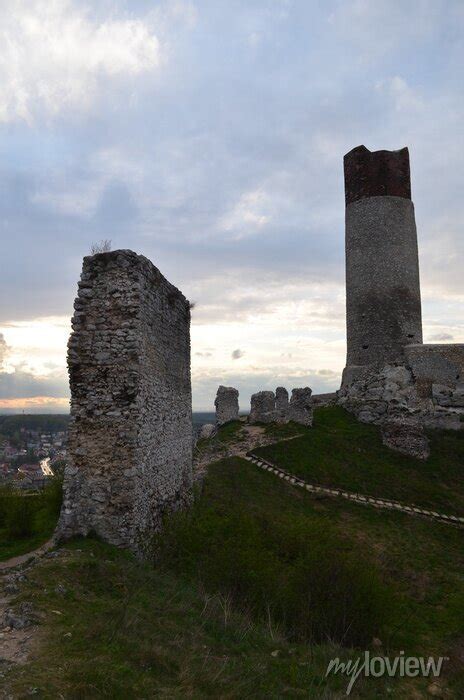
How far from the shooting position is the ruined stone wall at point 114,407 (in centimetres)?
934

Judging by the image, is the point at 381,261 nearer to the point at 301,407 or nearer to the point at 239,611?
the point at 301,407

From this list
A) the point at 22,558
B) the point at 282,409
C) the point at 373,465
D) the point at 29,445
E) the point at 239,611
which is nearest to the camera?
the point at 239,611

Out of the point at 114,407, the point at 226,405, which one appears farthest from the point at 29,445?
the point at 114,407

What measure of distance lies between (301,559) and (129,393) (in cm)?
457

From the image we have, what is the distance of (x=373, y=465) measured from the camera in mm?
21297

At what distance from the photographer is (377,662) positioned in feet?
27.2

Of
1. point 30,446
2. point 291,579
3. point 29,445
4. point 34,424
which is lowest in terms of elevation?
point 29,445

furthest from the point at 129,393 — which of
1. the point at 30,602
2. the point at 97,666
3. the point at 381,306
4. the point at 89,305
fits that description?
the point at 381,306

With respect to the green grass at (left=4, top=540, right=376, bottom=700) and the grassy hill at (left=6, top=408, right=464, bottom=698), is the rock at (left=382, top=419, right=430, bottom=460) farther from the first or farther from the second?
the green grass at (left=4, top=540, right=376, bottom=700)

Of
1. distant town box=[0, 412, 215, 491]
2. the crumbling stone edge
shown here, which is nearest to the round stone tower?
distant town box=[0, 412, 215, 491]

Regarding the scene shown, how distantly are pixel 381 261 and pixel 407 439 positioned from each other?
39.2 feet

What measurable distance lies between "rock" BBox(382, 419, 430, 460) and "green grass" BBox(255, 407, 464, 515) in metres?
0.37

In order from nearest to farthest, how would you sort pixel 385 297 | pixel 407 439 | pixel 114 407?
1. pixel 114 407
2. pixel 407 439
3. pixel 385 297

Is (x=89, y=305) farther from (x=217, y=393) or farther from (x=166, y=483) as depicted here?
(x=217, y=393)
